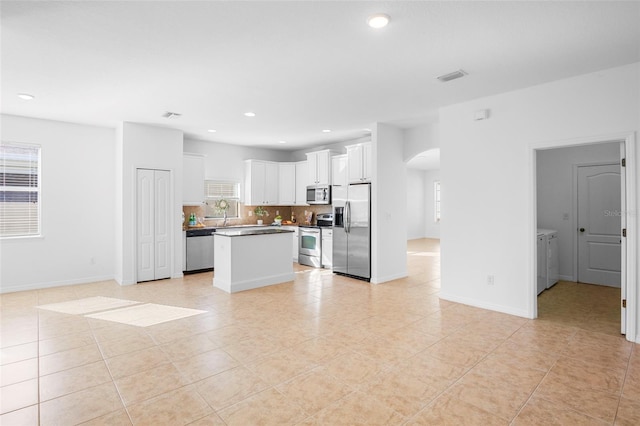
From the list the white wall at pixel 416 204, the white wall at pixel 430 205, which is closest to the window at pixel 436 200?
the white wall at pixel 430 205

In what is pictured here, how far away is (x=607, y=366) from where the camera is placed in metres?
2.93

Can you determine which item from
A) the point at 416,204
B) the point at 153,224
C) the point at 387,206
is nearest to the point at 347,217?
the point at 387,206

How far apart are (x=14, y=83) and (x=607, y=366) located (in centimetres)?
667

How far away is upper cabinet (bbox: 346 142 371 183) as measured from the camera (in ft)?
21.2

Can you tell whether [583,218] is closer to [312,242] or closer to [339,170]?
[339,170]

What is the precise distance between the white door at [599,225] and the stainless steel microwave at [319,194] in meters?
4.58

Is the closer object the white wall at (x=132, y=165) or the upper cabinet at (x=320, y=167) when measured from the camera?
the white wall at (x=132, y=165)

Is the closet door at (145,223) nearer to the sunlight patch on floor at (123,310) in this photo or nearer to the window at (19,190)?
the sunlight patch on floor at (123,310)

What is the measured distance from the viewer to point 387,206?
618 cm

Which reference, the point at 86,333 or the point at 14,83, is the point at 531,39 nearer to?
the point at 86,333

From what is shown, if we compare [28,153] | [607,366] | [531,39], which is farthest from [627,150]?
[28,153]

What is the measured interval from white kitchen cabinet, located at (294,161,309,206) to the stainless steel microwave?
0.24 meters

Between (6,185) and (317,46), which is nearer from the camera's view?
(317,46)

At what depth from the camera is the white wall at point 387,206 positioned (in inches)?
236
